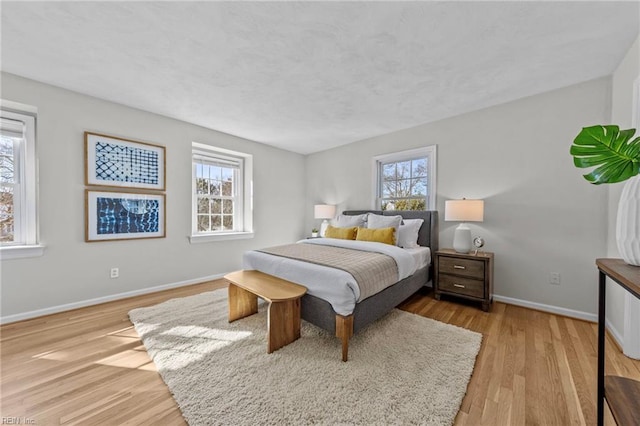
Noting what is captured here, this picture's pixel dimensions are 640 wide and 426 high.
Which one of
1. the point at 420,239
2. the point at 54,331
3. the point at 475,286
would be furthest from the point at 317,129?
the point at 54,331

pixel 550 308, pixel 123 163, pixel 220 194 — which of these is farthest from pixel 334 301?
pixel 220 194

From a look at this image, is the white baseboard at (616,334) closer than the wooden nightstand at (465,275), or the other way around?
the white baseboard at (616,334)

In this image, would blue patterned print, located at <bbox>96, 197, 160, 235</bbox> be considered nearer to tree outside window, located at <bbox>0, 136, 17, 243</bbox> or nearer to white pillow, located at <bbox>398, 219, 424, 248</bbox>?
tree outside window, located at <bbox>0, 136, 17, 243</bbox>

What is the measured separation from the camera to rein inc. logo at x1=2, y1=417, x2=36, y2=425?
4.18ft

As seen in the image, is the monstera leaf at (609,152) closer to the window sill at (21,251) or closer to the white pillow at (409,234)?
the white pillow at (409,234)

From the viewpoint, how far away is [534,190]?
8.92 ft

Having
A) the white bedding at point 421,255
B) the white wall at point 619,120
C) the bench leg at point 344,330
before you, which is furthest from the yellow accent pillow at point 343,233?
the white wall at point 619,120

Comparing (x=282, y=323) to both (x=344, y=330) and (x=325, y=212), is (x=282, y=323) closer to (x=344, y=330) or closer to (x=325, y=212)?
(x=344, y=330)

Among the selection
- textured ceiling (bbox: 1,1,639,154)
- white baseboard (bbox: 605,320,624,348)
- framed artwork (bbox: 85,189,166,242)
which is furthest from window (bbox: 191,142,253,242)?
white baseboard (bbox: 605,320,624,348)

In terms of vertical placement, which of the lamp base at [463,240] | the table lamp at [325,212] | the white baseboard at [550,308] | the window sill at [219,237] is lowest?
the white baseboard at [550,308]

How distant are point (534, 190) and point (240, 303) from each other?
3415 mm

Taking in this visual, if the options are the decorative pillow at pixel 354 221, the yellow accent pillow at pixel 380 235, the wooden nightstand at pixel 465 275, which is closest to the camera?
the wooden nightstand at pixel 465 275

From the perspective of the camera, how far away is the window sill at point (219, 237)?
3686mm

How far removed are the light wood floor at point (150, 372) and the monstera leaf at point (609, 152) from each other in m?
1.29
